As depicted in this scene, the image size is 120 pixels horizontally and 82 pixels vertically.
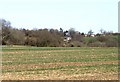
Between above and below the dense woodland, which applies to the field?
below

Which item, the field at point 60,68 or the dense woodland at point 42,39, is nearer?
the field at point 60,68

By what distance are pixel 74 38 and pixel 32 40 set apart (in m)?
13.9

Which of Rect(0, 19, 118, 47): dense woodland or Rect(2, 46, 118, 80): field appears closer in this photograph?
Rect(2, 46, 118, 80): field

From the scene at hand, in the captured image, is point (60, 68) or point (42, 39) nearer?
point (60, 68)

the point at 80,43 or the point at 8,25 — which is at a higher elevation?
the point at 8,25

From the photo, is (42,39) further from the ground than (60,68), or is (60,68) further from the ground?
(42,39)

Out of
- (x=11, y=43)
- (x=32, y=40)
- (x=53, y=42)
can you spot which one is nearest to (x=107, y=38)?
(x=53, y=42)

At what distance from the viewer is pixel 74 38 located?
7806cm

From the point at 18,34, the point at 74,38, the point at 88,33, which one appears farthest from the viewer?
the point at 88,33

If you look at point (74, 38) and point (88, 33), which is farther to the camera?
point (88, 33)

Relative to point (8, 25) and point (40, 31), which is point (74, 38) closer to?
point (40, 31)

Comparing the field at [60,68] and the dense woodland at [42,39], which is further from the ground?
the dense woodland at [42,39]

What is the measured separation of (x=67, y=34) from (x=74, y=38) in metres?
5.55

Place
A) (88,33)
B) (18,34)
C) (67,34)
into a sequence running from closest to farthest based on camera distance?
1. (18,34)
2. (67,34)
3. (88,33)
